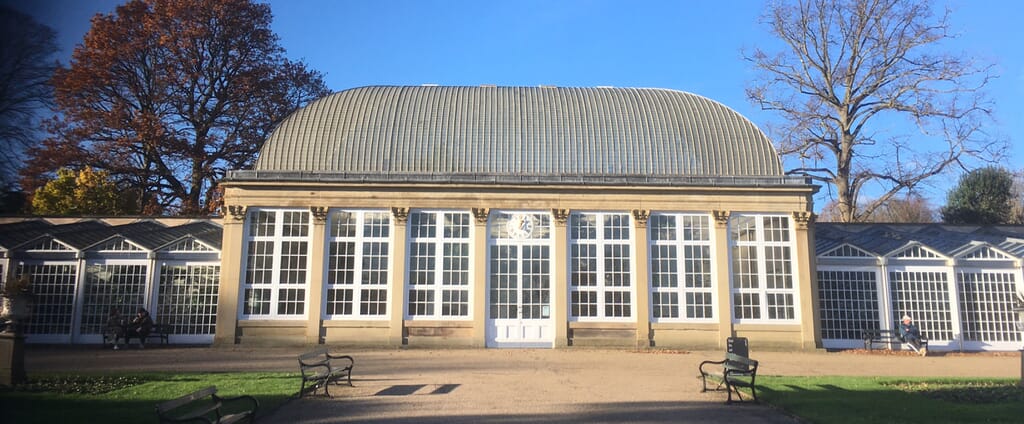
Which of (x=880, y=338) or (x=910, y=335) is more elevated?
(x=910, y=335)

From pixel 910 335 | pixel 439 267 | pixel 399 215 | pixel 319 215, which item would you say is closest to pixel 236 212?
pixel 319 215

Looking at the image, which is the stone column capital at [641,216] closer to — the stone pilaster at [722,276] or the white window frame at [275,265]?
the stone pilaster at [722,276]

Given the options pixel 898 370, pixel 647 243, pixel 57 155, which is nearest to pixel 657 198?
pixel 647 243

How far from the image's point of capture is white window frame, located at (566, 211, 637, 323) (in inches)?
987

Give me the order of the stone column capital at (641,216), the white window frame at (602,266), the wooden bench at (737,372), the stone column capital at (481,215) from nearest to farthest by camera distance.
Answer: the wooden bench at (737,372) → the white window frame at (602,266) → the stone column capital at (481,215) → the stone column capital at (641,216)

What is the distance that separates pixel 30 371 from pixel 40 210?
2396cm

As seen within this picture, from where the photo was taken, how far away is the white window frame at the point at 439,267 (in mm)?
24953

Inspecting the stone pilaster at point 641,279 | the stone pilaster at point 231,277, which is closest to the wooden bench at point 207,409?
the stone pilaster at point 231,277

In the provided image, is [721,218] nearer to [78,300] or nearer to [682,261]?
[682,261]

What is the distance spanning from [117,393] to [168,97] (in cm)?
2976

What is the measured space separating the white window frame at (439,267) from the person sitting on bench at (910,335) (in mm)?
15660

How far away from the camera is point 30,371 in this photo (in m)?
16.4

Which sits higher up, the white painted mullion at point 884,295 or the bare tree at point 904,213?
the bare tree at point 904,213

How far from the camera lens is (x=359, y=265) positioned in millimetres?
25047
